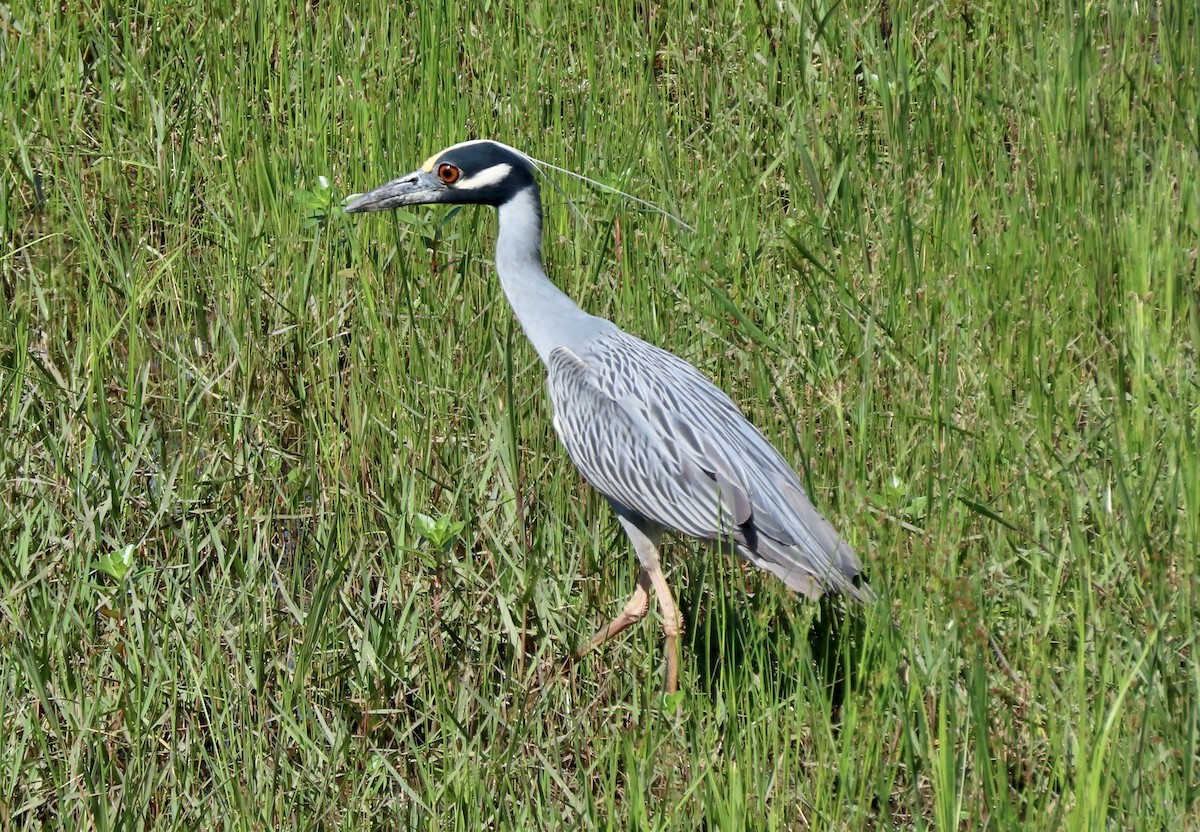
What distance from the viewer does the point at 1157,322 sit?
12.1ft

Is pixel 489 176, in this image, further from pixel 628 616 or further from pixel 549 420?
pixel 628 616

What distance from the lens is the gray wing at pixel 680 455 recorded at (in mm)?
3164

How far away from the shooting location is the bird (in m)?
3.16

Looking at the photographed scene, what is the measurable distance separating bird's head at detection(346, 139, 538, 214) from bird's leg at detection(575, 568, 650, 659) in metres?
1.02

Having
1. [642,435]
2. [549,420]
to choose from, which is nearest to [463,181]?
[549,420]

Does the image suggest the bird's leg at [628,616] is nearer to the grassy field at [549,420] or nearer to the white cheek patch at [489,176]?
the grassy field at [549,420]

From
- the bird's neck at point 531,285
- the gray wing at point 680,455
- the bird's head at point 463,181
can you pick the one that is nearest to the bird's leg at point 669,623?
the gray wing at point 680,455

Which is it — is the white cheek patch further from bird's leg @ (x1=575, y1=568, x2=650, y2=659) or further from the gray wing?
bird's leg @ (x1=575, y1=568, x2=650, y2=659)

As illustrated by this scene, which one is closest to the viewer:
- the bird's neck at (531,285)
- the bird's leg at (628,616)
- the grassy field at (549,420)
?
the grassy field at (549,420)

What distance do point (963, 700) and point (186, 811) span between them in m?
1.39

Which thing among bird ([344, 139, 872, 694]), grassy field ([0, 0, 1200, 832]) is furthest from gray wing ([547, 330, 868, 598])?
grassy field ([0, 0, 1200, 832])

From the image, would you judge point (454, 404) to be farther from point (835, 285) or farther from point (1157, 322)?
point (1157, 322)

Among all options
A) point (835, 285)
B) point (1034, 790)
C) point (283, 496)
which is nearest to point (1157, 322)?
Result: point (835, 285)

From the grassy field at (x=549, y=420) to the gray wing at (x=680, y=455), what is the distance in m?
0.11
